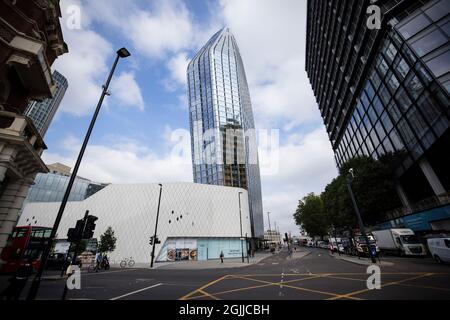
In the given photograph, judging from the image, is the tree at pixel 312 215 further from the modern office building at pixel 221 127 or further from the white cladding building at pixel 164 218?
the white cladding building at pixel 164 218

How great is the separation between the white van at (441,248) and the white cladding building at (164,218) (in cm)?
2431

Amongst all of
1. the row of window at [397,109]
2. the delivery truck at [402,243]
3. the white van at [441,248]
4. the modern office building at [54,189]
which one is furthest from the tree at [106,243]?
the row of window at [397,109]

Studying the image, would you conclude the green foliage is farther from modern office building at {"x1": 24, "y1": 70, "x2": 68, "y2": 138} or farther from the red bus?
modern office building at {"x1": 24, "y1": 70, "x2": 68, "y2": 138}

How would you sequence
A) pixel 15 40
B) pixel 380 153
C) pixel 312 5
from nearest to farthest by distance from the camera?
pixel 15 40, pixel 380 153, pixel 312 5

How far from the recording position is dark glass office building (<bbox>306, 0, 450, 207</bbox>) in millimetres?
18922

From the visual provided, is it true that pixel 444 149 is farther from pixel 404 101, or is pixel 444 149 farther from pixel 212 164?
pixel 212 164

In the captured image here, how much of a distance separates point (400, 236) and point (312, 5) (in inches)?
2054

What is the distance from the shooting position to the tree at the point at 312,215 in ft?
219

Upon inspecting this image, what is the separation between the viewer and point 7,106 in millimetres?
10031

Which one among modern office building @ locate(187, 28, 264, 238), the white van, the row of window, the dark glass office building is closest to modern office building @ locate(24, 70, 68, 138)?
modern office building @ locate(187, 28, 264, 238)

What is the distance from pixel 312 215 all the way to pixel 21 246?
68710 mm

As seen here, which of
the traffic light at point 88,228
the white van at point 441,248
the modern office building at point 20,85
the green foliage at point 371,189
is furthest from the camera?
the green foliage at point 371,189
